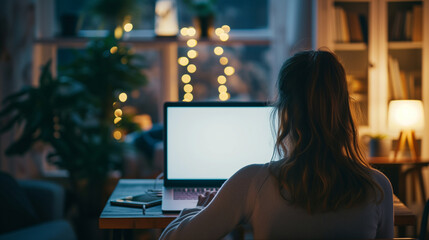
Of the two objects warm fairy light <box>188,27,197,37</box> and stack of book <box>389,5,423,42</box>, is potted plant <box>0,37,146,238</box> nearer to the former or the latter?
warm fairy light <box>188,27,197,37</box>

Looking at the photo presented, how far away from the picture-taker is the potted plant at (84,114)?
3211 mm

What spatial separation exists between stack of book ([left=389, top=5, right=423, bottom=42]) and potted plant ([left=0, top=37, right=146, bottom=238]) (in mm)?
1790

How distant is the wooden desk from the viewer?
3.11 meters

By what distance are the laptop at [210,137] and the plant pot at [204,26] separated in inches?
81.6

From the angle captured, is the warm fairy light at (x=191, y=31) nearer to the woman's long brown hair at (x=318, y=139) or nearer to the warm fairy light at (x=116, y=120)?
the warm fairy light at (x=116, y=120)

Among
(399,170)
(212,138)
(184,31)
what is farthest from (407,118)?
(184,31)

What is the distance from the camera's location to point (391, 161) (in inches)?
125

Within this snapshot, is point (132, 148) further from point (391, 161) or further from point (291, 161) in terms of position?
point (291, 161)

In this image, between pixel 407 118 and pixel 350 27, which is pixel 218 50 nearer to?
pixel 350 27

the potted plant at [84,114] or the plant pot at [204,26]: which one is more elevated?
the plant pot at [204,26]

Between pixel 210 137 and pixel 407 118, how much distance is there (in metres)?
1.75

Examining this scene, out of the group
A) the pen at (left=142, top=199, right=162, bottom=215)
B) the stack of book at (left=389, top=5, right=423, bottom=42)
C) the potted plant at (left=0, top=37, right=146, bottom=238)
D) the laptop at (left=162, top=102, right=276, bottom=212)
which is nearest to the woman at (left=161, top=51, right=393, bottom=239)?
the pen at (left=142, top=199, right=162, bottom=215)

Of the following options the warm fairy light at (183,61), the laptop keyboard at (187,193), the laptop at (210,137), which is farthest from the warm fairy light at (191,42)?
the laptop keyboard at (187,193)

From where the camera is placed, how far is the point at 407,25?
3.48 m
